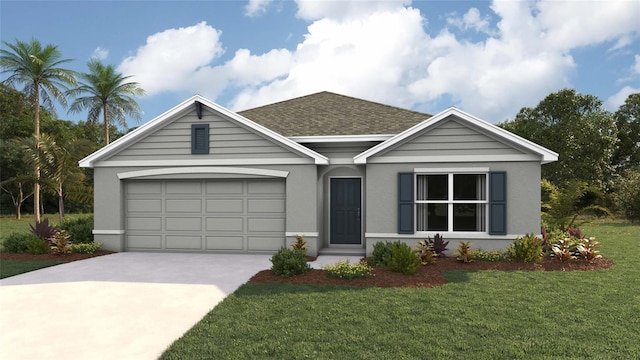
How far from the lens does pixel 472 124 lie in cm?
1042

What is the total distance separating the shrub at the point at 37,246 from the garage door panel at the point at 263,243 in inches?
231

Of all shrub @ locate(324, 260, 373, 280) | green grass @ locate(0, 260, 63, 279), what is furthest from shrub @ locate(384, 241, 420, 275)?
green grass @ locate(0, 260, 63, 279)

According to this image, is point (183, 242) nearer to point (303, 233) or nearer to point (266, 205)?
point (266, 205)

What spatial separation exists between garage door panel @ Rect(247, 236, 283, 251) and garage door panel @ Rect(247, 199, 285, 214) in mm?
796

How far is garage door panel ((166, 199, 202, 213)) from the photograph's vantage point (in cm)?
1178

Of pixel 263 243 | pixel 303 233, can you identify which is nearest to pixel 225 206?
pixel 263 243

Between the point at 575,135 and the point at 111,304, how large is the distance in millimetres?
31089

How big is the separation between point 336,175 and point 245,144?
292 cm

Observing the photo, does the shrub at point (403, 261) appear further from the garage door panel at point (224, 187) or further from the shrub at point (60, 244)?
the shrub at point (60, 244)

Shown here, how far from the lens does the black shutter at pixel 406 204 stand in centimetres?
1057

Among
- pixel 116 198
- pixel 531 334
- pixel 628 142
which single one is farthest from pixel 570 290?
pixel 628 142

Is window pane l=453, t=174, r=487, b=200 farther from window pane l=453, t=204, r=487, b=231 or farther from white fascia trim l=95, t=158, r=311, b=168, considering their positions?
white fascia trim l=95, t=158, r=311, b=168

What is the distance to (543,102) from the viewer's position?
30047mm

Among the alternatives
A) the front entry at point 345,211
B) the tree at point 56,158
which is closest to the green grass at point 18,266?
the tree at point 56,158
